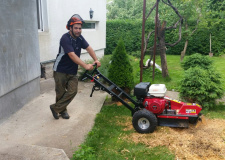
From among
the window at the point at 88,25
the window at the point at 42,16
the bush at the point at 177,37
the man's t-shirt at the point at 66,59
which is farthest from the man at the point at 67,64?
the bush at the point at 177,37

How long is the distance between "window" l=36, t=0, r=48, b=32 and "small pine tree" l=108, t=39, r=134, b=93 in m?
2.93

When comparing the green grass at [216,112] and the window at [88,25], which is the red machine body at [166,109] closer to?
the green grass at [216,112]

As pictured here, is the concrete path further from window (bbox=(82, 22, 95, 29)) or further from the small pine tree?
window (bbox=(82, 22, 95, 29))

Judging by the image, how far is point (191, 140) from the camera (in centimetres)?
363

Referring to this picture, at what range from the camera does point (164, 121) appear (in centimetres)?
404

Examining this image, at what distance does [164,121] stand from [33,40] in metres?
3.33

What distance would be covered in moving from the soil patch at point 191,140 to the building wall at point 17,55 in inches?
85.7

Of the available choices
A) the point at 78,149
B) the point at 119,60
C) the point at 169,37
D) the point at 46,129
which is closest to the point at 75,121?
the point at 46,129

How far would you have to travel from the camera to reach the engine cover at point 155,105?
13.0 feet

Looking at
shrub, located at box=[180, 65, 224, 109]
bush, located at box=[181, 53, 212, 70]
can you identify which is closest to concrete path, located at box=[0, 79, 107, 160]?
shrub, located at box=[180, 65, 224, 109]

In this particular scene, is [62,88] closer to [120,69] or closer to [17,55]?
[17,55]

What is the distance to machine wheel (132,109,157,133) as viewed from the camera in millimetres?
3789

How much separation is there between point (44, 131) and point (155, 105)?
6.30ft

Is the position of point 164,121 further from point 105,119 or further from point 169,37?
point 169,37
